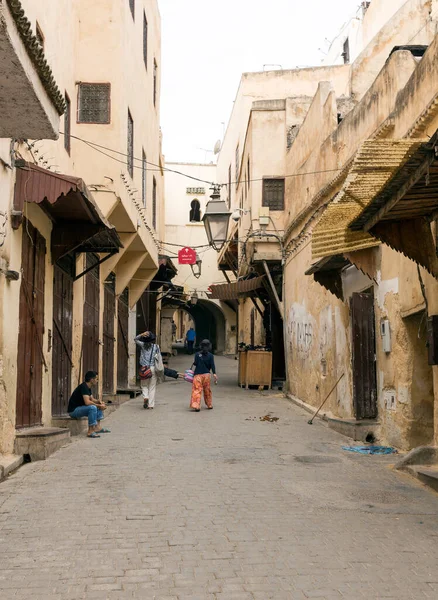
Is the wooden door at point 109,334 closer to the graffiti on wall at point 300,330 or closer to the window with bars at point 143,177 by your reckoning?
the window with bars at point 143,177

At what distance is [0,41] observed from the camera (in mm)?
4559

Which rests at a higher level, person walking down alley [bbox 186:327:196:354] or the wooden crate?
person walking down alley [bbox 186:327:196:354]

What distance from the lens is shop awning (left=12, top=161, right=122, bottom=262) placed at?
328 inches

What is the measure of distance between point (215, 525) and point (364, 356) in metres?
5.66

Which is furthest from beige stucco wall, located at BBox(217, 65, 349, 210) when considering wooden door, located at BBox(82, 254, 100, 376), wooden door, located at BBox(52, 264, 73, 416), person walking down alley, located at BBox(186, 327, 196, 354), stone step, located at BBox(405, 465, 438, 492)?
stone step, located at BBox(405, 465, 438, 492)

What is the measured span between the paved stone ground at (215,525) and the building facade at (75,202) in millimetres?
1759

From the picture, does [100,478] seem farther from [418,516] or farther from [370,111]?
[370,111]

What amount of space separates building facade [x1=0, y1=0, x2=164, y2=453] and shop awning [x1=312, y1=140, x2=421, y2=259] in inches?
112

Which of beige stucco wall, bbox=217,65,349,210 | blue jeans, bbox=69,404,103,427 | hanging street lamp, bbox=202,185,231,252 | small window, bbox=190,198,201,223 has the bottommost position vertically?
blue jeans, bbox=69,404,103,427

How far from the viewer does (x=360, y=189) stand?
6949mm

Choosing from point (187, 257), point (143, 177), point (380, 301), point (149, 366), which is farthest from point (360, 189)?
point (187, 257)

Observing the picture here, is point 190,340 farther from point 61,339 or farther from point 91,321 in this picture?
point 61,339

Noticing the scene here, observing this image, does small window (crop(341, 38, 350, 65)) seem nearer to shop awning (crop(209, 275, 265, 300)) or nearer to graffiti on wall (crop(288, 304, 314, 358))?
shop awning (crop(209, 275, 265, 300))

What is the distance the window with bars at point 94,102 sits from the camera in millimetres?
13477
